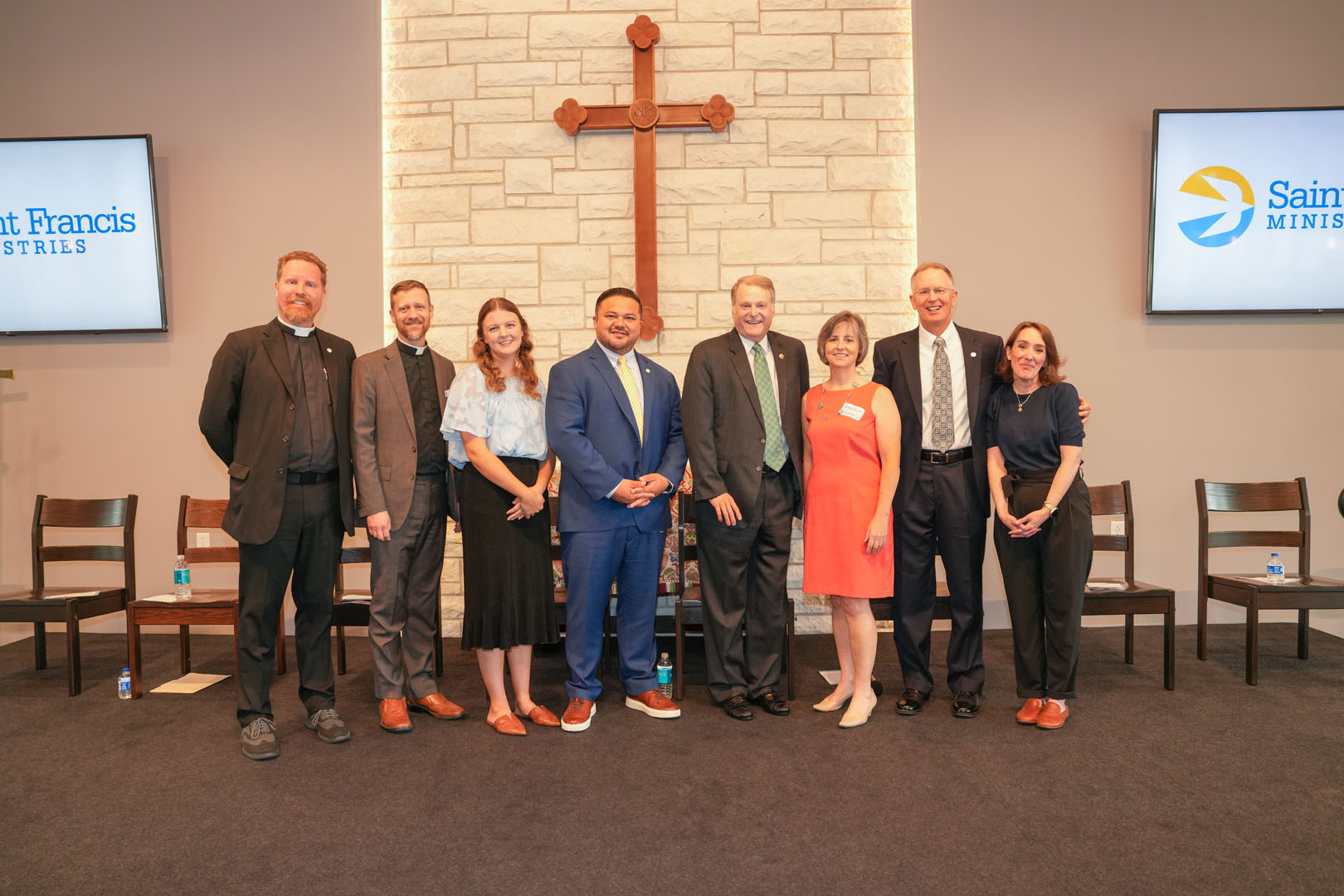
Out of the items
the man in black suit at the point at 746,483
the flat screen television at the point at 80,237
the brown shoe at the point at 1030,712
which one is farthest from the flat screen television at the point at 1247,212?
the flat screen television at the point at 80,237

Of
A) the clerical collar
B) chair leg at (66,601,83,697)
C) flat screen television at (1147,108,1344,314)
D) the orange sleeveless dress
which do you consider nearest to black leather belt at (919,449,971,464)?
the orange sleeveless dress

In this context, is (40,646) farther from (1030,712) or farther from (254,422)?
(1030,712)

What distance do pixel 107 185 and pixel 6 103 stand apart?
2.89 ft

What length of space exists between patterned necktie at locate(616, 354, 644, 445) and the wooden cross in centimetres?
134

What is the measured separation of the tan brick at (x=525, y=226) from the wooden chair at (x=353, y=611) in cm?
185

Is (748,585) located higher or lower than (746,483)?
lower

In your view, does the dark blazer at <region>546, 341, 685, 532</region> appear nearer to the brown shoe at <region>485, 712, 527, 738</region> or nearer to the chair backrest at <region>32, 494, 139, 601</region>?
the brown shoe at <region>485, 712, 527, 738</region>

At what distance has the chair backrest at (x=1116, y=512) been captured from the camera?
406cm

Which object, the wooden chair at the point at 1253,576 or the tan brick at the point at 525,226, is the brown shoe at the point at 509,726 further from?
the wooden chair at the point at 1253,576

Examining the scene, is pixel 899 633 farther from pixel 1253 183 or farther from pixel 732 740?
pixel 1253 183

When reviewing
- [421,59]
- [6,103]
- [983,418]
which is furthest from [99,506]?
[983,418]

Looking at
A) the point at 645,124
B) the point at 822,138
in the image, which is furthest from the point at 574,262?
the point at 822,138

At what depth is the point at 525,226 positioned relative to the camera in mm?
4648

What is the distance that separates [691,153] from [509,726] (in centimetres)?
318
